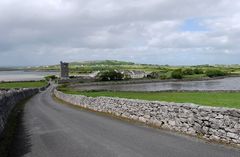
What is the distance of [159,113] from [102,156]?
666 centimetres

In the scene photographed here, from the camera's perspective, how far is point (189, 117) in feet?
48.9

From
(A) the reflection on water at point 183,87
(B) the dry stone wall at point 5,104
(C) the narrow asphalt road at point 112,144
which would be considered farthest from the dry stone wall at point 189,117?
(A) the reflection on water at point 183,87

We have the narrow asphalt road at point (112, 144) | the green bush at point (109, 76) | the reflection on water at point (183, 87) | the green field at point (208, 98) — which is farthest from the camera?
the green bush at point (109, 76)

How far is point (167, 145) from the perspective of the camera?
41.9ft

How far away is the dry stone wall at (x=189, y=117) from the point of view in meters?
12.5

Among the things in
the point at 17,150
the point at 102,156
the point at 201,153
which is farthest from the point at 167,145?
the point at 17,150

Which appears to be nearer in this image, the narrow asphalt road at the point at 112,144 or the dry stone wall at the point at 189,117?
the narrow asphalt road at the point at 112,144

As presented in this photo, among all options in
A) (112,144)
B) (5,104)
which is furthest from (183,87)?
(112,144)

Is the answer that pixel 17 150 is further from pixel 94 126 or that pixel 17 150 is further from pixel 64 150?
pixel 94 126

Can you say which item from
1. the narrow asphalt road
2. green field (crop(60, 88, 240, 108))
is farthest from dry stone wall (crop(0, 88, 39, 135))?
green field (crop(60, 88, 240, 108))

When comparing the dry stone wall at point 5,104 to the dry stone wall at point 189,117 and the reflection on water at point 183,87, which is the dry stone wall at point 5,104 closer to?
the dry stone wall at point 189,117

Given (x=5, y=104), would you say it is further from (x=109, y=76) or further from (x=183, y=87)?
(x=109, y=76)

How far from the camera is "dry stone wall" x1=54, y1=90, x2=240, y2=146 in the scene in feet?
41.1

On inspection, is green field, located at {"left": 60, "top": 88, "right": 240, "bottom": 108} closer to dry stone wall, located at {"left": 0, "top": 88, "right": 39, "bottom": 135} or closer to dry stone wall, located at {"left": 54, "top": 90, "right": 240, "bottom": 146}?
dry stone wall, located at {"left": 54, "top": 90, "right": 240, "bottom": 146}
